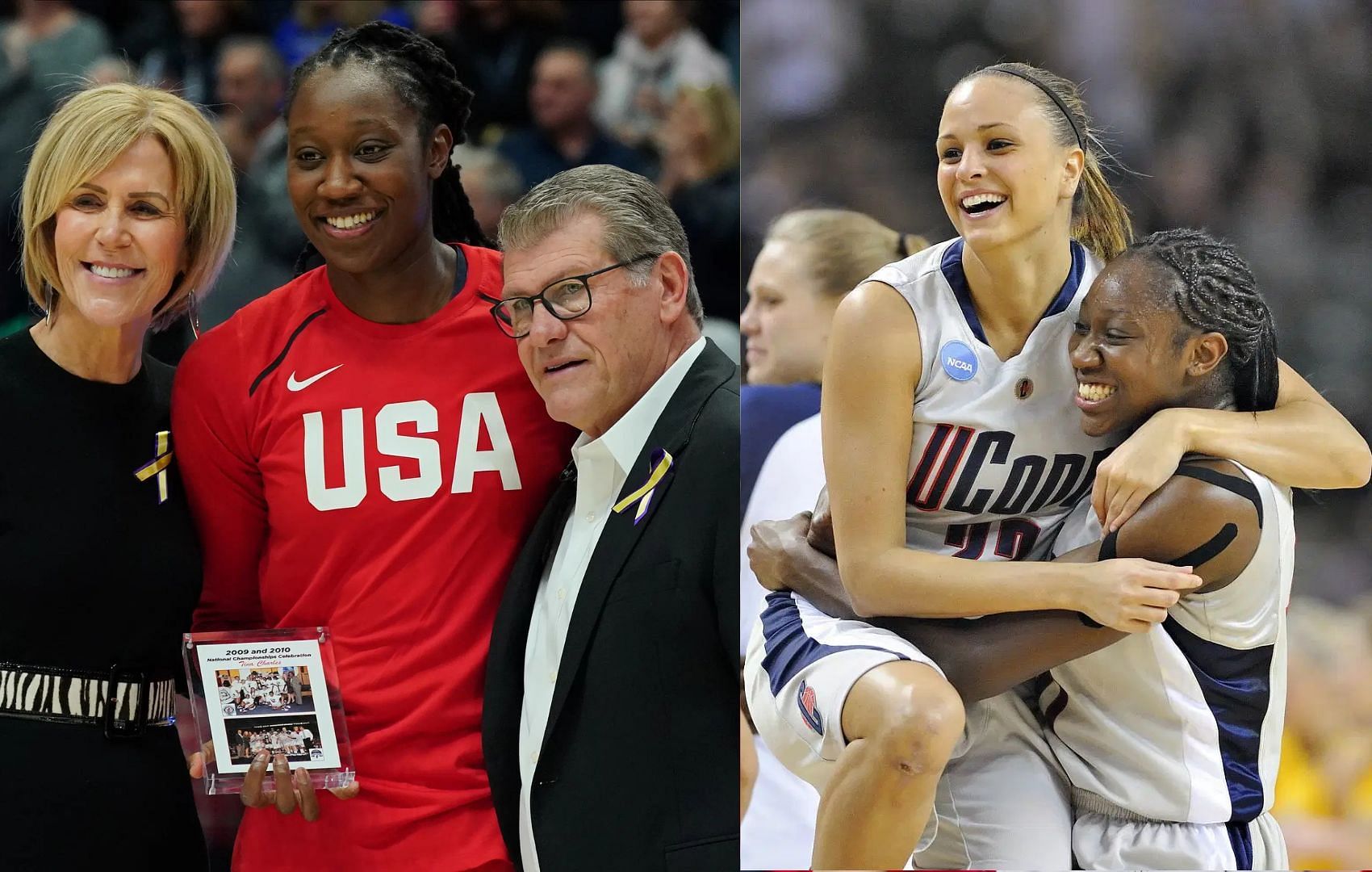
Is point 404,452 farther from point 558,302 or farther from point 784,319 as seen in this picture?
point 784,319

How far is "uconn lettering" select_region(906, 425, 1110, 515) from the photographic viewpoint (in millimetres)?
2771

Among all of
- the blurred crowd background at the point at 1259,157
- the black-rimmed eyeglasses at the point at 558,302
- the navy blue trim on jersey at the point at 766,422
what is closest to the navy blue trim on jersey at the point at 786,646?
the navy blue trim on jersey at the point at 766,422

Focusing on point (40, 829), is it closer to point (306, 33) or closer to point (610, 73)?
point (306, 33)

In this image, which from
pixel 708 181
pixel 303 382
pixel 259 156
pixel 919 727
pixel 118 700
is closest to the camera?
pixel 919 727

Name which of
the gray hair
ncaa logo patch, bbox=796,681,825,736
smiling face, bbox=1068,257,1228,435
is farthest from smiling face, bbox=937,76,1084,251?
ncaa logo patch, bbox=796,681,825,736

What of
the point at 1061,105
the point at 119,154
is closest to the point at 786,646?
the point at 1061,105

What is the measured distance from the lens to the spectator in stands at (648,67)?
10.4 ft

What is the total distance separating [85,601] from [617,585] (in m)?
1.09

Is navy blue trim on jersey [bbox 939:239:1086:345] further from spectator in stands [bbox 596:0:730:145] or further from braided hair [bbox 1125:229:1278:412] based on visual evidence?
spectator in stands [bbox 596:0:730:145]

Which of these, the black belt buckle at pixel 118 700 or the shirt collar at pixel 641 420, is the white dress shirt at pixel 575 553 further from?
the black belt buckle at pixel 118 700

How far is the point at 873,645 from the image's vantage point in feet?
9.00

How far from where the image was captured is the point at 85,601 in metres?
2.77

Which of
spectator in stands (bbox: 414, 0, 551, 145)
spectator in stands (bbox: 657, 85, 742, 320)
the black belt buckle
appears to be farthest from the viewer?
spectator in stands (bbox: 414, 0, 551, 145)

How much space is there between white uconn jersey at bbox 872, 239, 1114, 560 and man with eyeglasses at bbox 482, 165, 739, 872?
46cm
